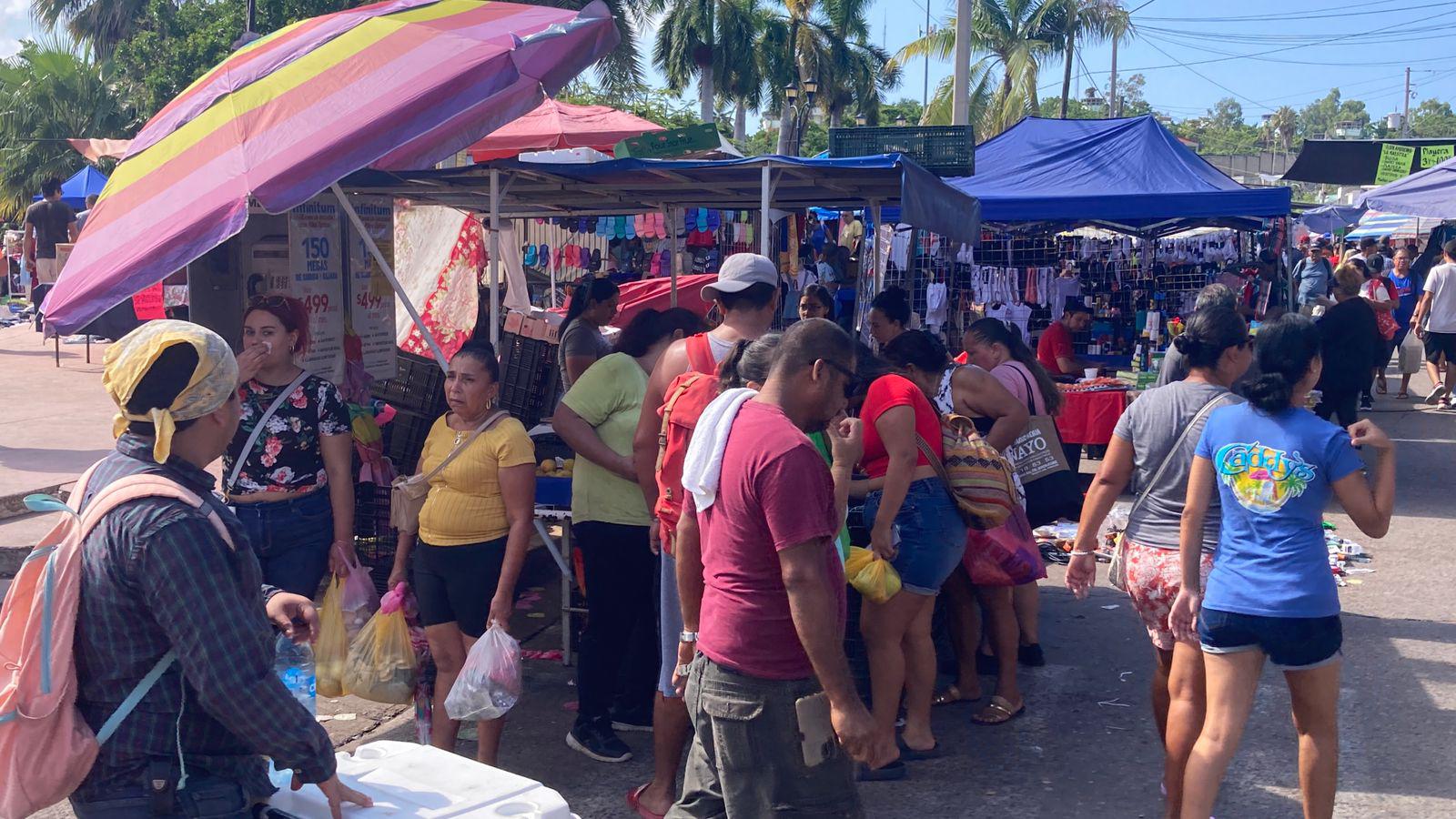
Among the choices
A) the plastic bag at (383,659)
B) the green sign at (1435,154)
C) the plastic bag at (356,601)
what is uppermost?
the green sign at (1435,154)

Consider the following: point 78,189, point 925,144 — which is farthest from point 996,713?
point 78,189

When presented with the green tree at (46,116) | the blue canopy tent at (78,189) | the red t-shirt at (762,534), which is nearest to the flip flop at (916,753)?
the red t-shirt at (762,534)

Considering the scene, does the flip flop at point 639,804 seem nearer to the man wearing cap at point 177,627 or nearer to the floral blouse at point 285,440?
the floral blouse at point 285,440

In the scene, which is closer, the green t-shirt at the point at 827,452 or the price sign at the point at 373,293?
the green t-shirt at the point at 827,452

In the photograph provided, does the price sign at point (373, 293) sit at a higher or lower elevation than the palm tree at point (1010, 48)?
lower

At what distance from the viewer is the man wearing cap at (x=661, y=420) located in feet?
14.7

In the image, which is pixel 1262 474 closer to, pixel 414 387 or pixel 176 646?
pixel 176 646

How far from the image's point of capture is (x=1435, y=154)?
14.8 metres

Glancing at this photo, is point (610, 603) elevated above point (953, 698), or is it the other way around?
point (610, 603)

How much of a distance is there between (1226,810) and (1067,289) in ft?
39.0

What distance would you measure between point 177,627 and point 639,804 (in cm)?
257

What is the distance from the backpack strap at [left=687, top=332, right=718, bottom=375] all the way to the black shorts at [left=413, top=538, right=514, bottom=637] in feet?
3.18

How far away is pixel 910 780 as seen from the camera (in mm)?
5059

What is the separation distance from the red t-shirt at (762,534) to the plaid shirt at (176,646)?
1.07 meters
